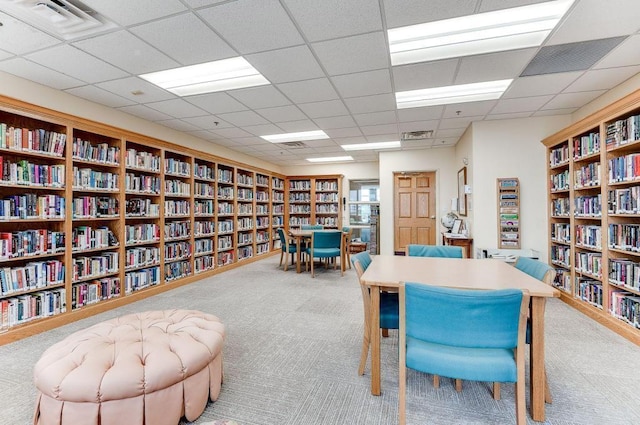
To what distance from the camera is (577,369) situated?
2250 millimetres

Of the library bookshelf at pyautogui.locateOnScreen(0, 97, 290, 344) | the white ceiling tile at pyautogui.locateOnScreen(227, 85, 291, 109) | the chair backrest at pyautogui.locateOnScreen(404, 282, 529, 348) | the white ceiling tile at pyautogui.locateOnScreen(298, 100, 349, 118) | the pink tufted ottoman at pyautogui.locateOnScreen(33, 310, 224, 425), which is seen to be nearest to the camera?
the chair backrest at pyautogui.locateOnScreen(404, 282, 529, 348)

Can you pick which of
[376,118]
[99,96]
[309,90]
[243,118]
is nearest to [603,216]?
[376,118]

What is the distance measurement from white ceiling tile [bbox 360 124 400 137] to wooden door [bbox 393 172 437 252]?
6.26 feet

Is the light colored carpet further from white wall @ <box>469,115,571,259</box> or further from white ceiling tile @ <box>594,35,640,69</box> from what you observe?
white ceiling tile @ <box>594,35,640,69</box>

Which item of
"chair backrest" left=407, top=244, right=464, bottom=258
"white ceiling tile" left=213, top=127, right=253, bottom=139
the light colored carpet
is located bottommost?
the light colored carpet

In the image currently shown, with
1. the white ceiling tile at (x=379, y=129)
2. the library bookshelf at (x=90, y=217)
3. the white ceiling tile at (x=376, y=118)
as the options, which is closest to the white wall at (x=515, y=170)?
the white ceiling tile at (x=379, y=129)

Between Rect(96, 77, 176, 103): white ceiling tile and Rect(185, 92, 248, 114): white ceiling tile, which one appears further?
Rect(185, 92, 248, 114): white ceiling tile

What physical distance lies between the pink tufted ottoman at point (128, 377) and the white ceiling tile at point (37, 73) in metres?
2.69

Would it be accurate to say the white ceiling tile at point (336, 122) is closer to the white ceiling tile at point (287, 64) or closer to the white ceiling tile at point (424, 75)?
the white ceiling tile at point (424, 75)

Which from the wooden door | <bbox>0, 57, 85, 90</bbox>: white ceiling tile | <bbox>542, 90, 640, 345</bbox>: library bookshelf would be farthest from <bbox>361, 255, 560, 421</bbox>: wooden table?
the wooden door

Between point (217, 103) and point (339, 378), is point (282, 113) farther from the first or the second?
point (339, 378)

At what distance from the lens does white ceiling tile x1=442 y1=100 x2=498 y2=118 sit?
13.1 ft

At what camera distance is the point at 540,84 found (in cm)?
337

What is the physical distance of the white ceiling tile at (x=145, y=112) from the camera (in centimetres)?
400
